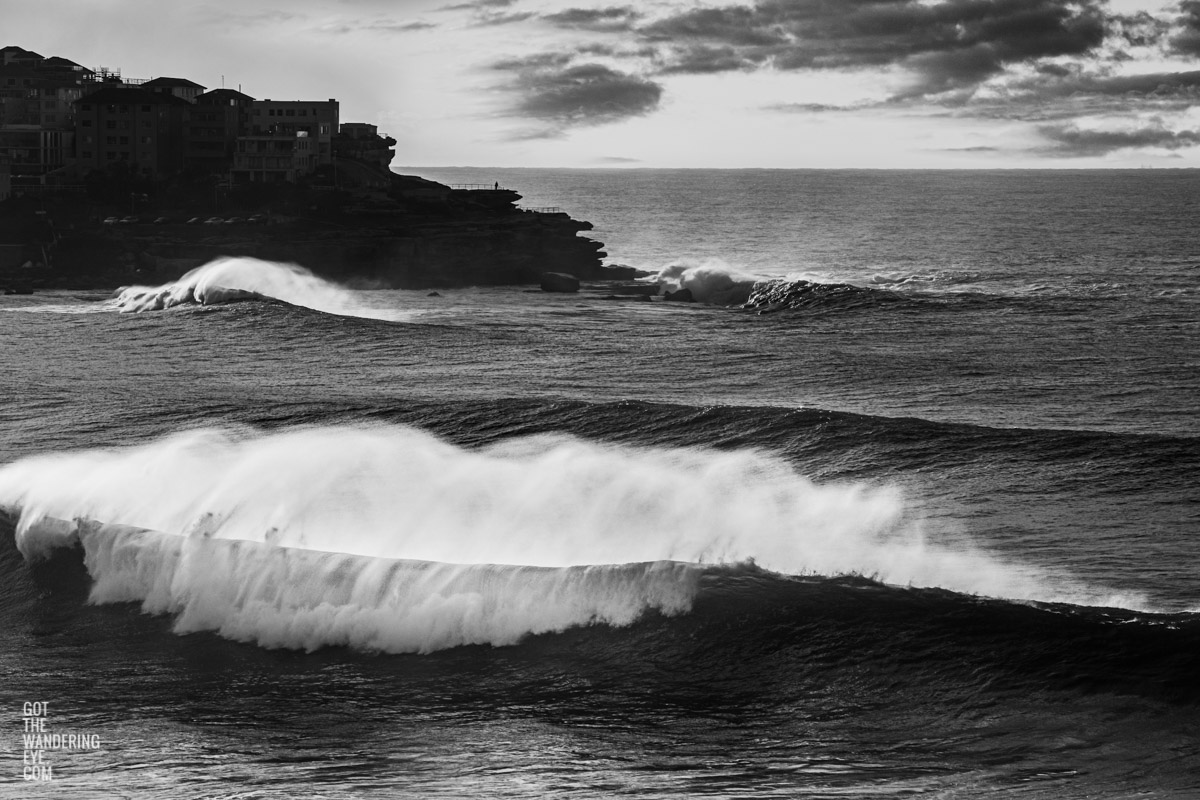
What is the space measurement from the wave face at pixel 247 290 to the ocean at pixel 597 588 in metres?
25.1

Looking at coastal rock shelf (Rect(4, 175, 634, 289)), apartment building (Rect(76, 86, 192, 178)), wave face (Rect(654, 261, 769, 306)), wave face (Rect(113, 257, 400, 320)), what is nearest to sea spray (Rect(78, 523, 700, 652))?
wave face (Rect(113, 257, 400, 320))

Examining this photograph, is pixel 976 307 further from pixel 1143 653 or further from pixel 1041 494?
pixel 1143 653

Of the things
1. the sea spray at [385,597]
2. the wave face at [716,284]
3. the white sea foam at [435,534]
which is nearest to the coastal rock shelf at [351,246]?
the wave face at [716,284]

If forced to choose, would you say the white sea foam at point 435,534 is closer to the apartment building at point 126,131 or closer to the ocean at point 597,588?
the ocean at point 597,588

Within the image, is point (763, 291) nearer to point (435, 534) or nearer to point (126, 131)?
point (435, 534)

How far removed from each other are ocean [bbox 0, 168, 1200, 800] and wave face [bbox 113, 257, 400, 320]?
82.5 ft

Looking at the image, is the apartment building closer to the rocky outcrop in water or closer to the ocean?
the rocky outcrop in water

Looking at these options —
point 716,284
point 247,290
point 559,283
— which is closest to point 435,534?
point 247,290

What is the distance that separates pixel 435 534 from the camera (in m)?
20.8

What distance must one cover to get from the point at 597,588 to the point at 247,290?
5763 cm

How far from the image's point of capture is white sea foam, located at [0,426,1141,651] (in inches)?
679

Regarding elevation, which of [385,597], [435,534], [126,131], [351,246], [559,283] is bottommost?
[385,597]

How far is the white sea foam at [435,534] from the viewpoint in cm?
1723

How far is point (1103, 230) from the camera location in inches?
5094
